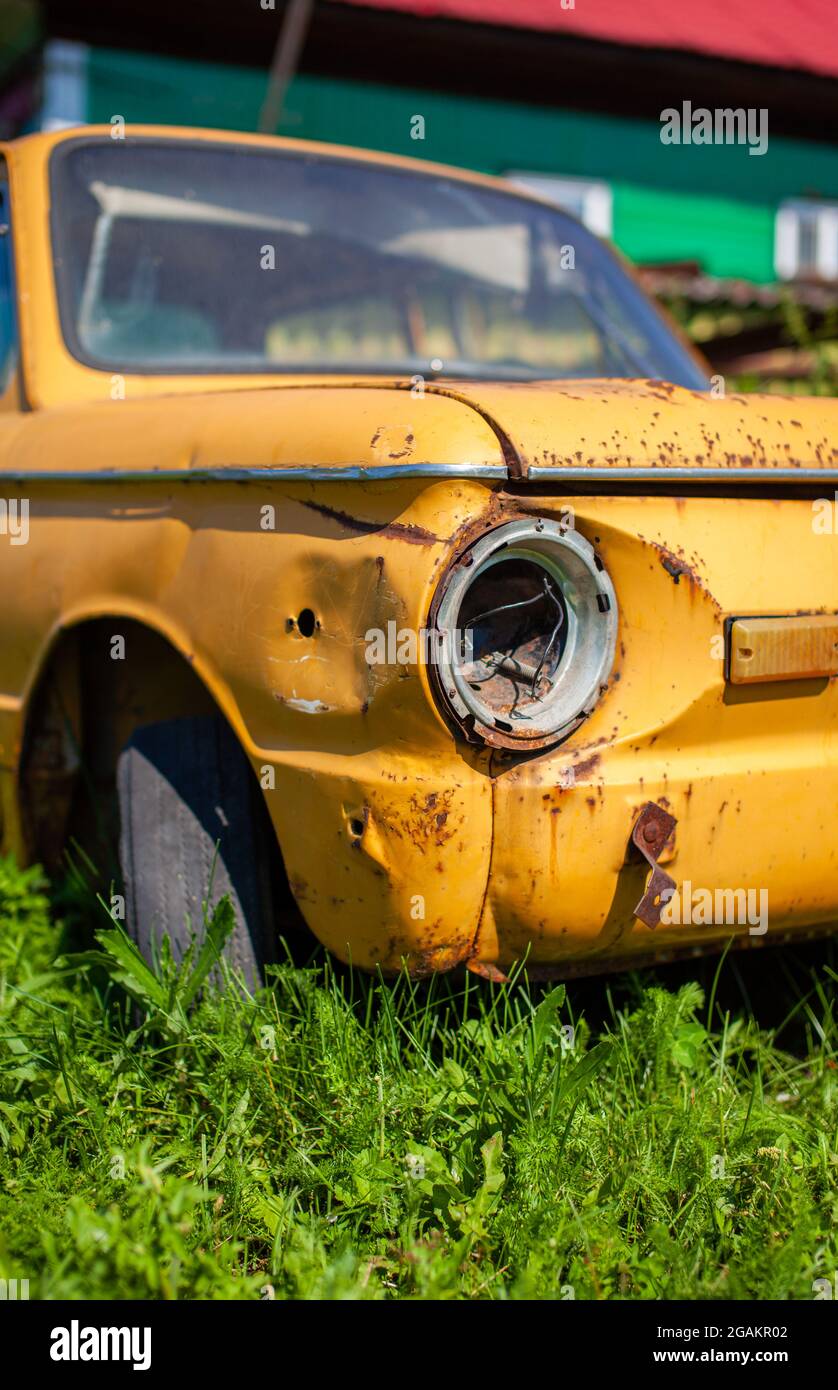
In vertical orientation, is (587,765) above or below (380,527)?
below

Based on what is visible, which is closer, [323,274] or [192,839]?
[192,839]

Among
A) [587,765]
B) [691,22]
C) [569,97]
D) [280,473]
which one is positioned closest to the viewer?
[587,765]

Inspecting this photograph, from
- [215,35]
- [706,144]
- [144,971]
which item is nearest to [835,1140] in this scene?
[144,971]

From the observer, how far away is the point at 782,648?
204cm

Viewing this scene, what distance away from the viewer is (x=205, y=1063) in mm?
2156

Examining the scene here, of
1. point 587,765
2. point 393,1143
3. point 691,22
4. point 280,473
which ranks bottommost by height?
point 393,1143

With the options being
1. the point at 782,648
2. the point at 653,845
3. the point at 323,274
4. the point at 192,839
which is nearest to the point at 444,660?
the point at 653,845

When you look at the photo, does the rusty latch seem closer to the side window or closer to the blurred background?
the side window

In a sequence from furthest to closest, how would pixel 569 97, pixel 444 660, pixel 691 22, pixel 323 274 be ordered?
pixel 569 97 < pixel 691 22 < pixel 323 274 < pixel 444 660

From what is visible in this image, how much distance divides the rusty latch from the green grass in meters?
0.19

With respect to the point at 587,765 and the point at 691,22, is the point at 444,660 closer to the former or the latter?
the point at 587,765

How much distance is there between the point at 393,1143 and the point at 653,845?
A: 22.8 inches
